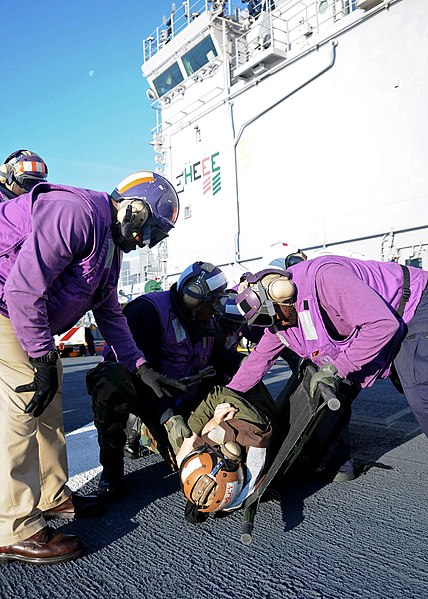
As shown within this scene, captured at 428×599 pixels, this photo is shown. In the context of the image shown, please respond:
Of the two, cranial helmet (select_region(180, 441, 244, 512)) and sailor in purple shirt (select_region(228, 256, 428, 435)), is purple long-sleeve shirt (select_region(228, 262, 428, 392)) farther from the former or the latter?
cranial helmet (select_region(180, 441, 244, 512))

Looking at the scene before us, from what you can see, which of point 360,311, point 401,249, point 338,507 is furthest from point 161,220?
point 401,249

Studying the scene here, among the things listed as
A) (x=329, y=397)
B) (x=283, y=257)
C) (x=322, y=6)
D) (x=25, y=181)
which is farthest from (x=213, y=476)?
(x=322, y=6)

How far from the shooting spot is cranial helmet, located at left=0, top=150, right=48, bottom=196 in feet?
12.1

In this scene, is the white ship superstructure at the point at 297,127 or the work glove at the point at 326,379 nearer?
the work glove at the point at 326,379

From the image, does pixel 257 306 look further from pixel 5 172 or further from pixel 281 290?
pixel 5 172

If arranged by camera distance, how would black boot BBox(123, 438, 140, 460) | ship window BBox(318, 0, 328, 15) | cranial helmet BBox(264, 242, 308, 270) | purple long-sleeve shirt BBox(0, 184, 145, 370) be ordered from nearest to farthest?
purple long-sleeve shirt BBox(0, 184, 145, 370) → black boot BBox(123, 438, 140, 460) → cranial helmet BBox(264, 242, 308, 270) → ship window BBox(318, 0, 328, 15)

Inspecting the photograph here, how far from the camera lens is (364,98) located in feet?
38.5

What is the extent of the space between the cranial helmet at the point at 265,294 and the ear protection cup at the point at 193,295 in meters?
0.54

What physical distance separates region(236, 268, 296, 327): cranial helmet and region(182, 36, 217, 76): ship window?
1577cm

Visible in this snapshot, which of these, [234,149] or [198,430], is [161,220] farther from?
[234,149]

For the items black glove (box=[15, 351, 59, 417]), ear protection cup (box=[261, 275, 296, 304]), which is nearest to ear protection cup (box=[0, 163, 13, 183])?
black glove (box=[15, 351, 59, 417])

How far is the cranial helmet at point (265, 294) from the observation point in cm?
250

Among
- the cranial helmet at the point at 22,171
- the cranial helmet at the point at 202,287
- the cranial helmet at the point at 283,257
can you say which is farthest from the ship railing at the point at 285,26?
the cranial helmet at the point at 202,287

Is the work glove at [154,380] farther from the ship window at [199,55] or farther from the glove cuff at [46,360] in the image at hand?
the ship window at [199,55]
